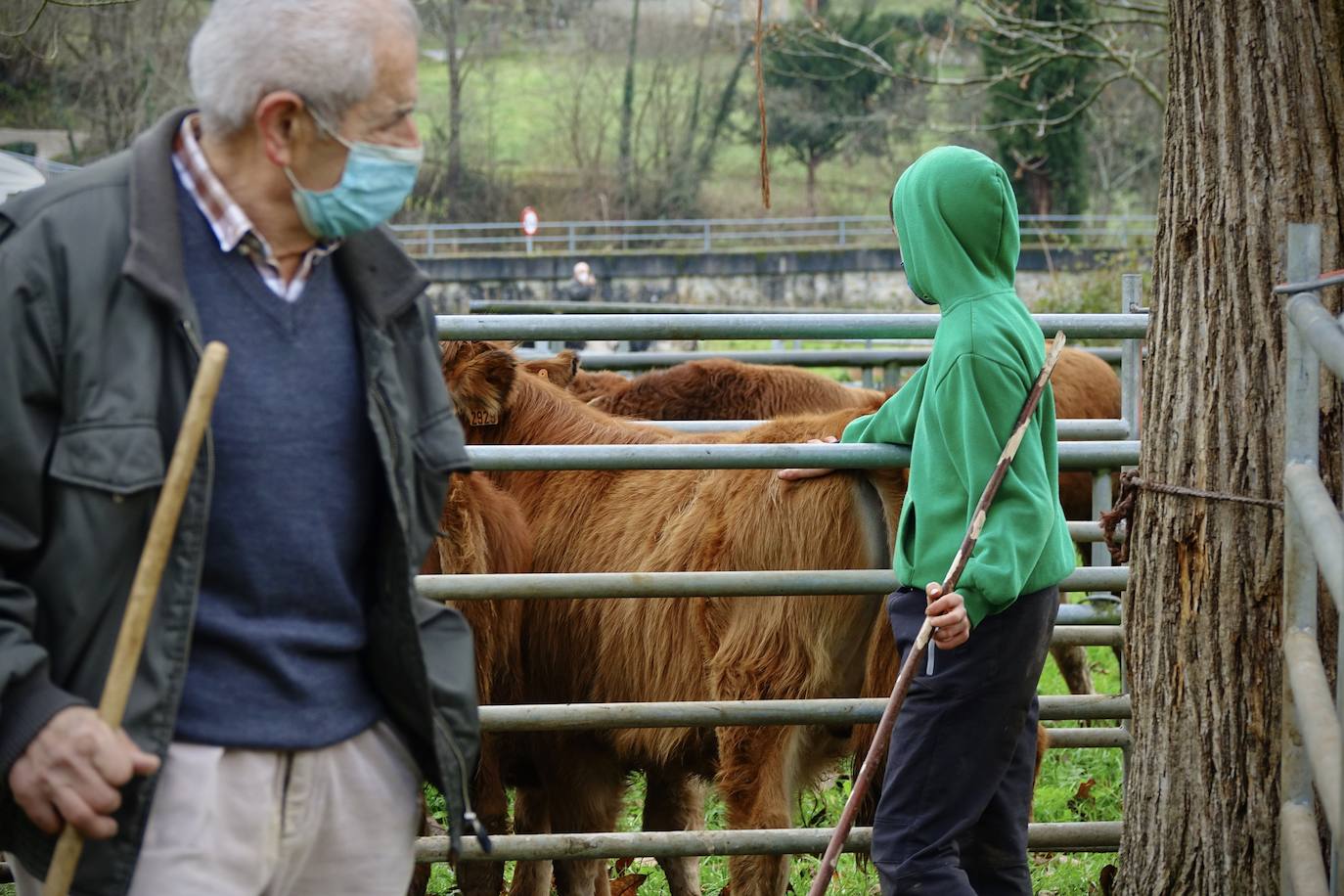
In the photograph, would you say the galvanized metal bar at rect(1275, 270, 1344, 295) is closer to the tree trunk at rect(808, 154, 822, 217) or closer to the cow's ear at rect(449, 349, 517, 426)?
the cow's ear at rect(449, 349, 517, 426)

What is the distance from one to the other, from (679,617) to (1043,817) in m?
2.20

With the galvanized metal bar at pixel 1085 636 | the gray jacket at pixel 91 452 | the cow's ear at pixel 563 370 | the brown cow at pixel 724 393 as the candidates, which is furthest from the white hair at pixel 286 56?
the brown cow at pixel 724 393

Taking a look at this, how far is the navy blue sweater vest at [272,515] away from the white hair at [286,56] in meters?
0.17

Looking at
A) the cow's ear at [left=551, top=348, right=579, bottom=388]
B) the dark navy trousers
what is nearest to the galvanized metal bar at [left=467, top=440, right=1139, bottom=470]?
the dark navy trousers

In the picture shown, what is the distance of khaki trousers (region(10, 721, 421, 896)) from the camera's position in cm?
195

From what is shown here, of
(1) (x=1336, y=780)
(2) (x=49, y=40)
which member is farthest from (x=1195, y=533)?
(2) (x=49, y=40)

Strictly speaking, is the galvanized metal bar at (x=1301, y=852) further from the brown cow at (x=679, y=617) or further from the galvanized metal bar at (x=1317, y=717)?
the brown cow at (x=679, y=617)

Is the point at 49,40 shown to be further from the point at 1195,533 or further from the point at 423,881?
the point at 1195,533

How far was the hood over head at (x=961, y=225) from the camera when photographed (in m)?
3.15

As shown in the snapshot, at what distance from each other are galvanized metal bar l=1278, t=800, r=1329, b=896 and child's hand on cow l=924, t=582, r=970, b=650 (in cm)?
74

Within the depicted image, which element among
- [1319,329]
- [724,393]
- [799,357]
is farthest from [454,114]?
[1319,329]

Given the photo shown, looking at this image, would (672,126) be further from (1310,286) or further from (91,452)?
(91,452)

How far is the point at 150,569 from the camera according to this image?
6.03ft

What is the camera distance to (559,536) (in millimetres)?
4648
